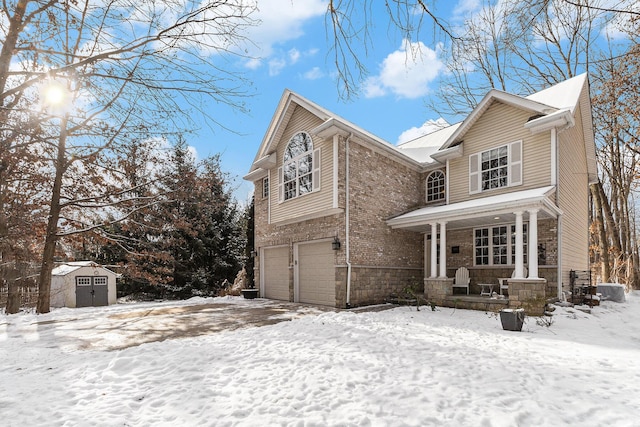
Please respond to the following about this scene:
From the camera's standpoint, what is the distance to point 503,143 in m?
10.9

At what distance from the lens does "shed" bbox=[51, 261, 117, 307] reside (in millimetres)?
15031

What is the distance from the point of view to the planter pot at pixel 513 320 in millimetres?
6945

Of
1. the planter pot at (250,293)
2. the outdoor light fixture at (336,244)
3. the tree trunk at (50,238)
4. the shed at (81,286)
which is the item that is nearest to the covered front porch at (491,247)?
the outdoor light fixture at (336,244)

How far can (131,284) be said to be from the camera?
17.5m

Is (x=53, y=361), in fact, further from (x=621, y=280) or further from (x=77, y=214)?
(x=621, y=280)

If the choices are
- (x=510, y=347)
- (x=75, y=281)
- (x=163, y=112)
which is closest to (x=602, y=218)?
(x=510, y=347)

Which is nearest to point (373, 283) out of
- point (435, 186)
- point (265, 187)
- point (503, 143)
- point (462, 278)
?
point (462, 278)

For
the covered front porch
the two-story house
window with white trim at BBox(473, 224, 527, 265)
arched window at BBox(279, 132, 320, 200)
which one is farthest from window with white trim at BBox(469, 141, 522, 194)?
arched window at BBox(279, 132, 320, 200)

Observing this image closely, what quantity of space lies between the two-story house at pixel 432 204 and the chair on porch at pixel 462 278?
0.32 m

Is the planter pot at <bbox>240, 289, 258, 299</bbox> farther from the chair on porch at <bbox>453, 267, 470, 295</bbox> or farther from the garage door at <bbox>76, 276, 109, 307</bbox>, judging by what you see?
the chair on porch at <bbox>453, 267, 470, 295</bbox>

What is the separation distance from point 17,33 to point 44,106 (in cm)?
104

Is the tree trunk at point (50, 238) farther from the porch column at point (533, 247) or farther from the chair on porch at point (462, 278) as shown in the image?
the porch column at point (533, 247)

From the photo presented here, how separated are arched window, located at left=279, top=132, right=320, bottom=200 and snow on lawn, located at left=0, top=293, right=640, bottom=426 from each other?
5543mm

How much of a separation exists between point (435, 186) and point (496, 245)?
10.6 feet
